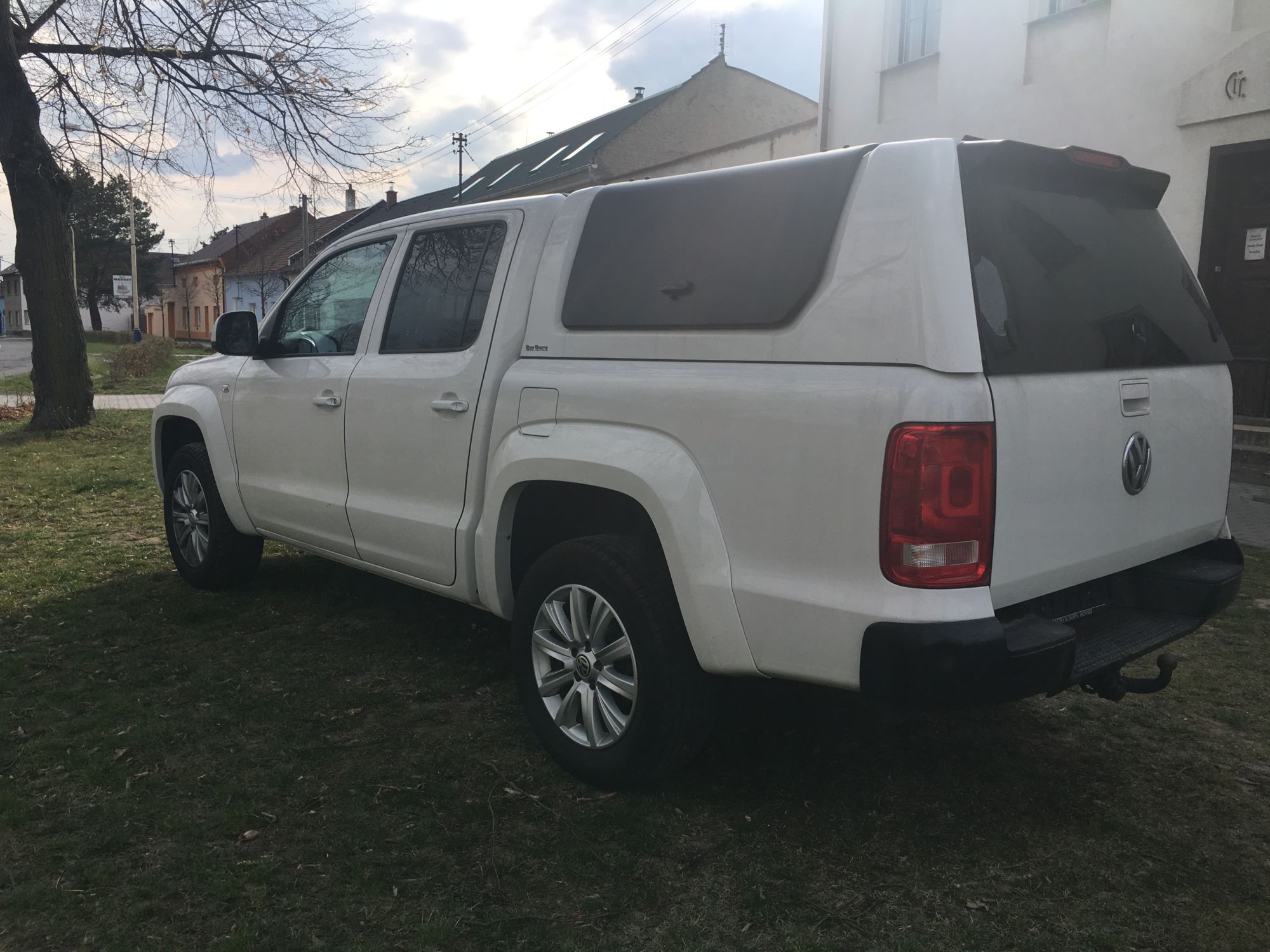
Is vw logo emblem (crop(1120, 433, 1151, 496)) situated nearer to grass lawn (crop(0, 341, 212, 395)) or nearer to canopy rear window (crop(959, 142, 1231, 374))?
canopy rear window (crop(959, 142, 1231, 374))

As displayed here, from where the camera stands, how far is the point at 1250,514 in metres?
7.38

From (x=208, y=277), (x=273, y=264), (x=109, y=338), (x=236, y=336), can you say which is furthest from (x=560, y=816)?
(x=208, y=277)

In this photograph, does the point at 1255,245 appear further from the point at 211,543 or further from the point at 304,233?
the point at 304,233

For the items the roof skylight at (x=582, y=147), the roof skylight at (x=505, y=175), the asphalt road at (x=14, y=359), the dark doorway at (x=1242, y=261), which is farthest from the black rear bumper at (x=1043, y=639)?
the roof skylight at (x=505, y=175)

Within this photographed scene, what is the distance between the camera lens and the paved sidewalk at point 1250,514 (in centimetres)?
658

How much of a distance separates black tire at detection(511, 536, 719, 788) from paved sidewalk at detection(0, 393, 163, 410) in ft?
47.2

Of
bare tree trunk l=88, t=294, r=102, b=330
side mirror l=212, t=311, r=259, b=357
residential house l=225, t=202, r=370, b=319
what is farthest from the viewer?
bare tree trunk l=88, t=294, r=102, b=330

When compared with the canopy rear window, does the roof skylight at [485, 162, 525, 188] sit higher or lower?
higher

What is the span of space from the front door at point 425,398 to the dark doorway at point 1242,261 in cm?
825

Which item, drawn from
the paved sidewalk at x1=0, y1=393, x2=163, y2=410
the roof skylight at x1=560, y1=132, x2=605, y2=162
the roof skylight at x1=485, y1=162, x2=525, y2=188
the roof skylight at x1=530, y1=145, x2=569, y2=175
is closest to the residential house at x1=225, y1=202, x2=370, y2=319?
the roof skylight at x1=485, y1=162, x2=525, y2=188

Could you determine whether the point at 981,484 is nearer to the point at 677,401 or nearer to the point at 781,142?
the point at 677,401

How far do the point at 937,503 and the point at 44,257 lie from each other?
1339cm

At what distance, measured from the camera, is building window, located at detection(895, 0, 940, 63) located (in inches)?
507

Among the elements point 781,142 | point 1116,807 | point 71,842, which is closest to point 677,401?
point 1116,807
